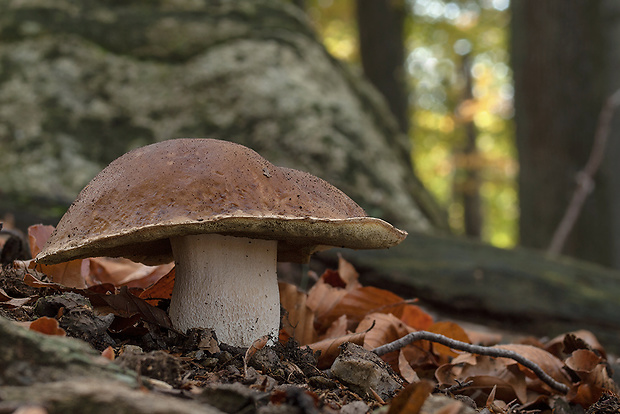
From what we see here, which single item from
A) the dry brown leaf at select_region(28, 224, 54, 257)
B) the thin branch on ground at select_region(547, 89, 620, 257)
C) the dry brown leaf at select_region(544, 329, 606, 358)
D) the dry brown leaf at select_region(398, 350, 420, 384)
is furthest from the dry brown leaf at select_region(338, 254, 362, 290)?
the thin branch on ground at select_region(547, 89, 620, 257)

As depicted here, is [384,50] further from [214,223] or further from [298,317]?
[214,223]

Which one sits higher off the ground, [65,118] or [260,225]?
[65,118]

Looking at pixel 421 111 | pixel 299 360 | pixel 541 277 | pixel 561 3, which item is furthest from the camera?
pixel 421 111

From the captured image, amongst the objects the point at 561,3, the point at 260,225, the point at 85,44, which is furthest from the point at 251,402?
the point at 561,3

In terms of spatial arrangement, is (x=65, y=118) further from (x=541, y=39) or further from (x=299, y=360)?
(x=541, y=39)

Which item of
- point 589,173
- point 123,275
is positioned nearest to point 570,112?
point 589,173

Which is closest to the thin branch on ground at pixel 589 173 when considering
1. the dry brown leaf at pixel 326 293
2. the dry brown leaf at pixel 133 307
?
the dry brown leaf at pixel 326 293
